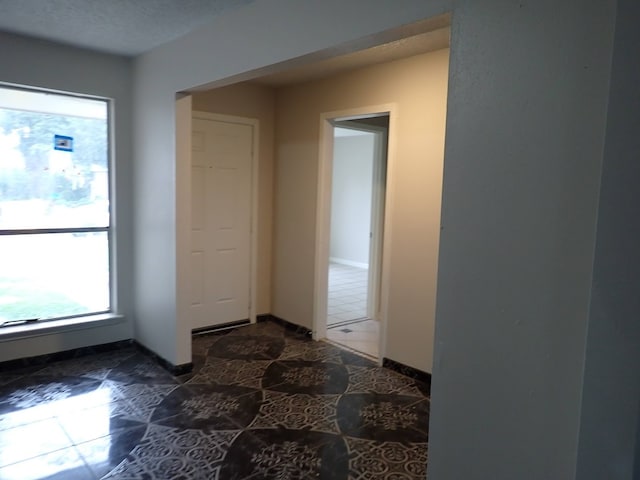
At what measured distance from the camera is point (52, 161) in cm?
380

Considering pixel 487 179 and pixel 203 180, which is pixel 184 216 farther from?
pixel 487 179

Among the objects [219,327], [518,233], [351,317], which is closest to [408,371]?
[351,317]

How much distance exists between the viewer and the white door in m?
4.49

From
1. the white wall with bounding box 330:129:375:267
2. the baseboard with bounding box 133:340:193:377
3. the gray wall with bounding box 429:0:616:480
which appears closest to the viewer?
the gray wall with bounding box 429:0:616:480

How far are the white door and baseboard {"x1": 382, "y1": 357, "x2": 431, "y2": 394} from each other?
1817 mm

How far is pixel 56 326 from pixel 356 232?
6301mm

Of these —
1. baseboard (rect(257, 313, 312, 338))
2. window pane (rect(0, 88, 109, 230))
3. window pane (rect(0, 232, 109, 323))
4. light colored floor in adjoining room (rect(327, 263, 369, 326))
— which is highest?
window pane (rect(0, 88, 109, 230))

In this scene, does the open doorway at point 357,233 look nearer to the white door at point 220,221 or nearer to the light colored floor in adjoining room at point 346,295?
the light colored floor in adjoining room at point 346,295

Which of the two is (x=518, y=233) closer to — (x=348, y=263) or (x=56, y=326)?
(x=56, y=326)

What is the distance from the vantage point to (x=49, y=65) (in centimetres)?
358

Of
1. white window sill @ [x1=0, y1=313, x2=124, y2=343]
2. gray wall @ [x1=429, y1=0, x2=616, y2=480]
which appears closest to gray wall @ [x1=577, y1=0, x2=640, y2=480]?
gray wall @ [x1=429, y1=0, x2=616, y2=480]

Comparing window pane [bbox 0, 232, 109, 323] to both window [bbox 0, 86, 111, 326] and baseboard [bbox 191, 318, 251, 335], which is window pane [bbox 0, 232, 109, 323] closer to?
window [bbox 0, 86, 111, 326]

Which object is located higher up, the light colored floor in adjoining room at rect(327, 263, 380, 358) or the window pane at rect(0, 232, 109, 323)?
the window pane at rect(0, 232, 109, 323)

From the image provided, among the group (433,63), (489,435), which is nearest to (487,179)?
(489,435)
